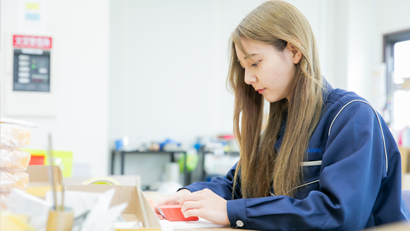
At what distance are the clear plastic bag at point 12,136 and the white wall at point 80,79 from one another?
1869 millimetres

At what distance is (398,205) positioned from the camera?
85 centimetres

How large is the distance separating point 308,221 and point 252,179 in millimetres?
390

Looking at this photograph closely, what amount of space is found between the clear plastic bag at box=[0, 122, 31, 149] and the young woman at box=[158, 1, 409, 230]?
15.6 inches

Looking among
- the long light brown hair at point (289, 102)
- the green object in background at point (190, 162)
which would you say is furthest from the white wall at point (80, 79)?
the long light brown hair at point (289, 102)

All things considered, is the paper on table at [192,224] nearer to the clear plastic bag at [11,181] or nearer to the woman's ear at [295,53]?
the clear plastic bag at [11,181]

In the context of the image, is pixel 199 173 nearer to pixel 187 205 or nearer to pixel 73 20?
pixel 73 20

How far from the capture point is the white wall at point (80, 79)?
2.50 metres

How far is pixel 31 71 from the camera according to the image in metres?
2.44

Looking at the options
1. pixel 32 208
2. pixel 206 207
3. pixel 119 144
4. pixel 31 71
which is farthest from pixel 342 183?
pixel 119 144

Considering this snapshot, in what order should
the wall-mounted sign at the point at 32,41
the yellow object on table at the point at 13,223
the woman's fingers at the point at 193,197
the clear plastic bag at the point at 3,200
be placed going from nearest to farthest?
the yellow object on table at the point at 13,223 < the clear plastic bag at the point at 3,200 < the woman's fingers at the point at 193,197 < the wall-mounted sign at the point at 32,41

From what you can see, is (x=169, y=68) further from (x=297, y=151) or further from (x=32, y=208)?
(x=32, y=208)

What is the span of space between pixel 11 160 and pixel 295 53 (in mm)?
781

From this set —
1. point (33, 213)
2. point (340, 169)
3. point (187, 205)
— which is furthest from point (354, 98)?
point (33, 213)

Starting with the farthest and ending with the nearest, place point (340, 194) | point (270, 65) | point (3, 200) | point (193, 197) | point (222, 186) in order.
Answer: point (222, 186), point (270, 65), point (193, 197), point (340, 194), point (3, 200)
